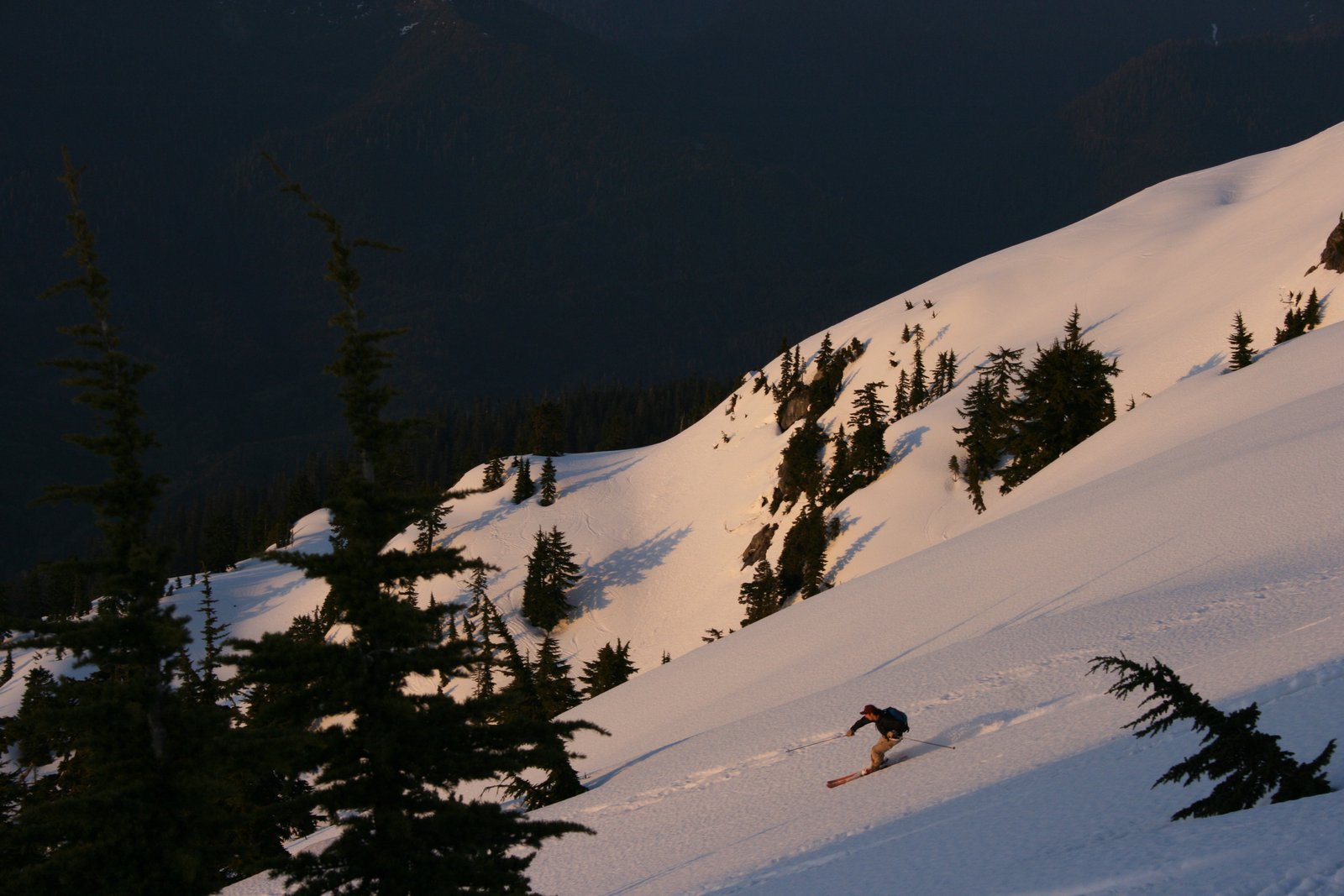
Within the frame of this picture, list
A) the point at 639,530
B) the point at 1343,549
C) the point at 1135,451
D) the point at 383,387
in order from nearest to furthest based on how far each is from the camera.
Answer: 1. the point at 383,387
2. the point at 1343,549
3. the point at 1135,451
4. the point at 639,530

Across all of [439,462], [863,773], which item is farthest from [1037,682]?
[439,462]

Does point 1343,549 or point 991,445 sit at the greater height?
point 991,445

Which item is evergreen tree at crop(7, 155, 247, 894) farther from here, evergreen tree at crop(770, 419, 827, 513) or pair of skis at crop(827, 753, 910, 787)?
evergreen tree at crop(770, 419, 827, 513)

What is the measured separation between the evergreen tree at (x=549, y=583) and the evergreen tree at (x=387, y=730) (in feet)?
185

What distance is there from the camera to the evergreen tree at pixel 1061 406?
42844 mm

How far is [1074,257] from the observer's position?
8150cm

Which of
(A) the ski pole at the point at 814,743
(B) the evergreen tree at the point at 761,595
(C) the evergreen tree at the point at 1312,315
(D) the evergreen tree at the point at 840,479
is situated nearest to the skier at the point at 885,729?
(A) the ski pole at the point at 814,743

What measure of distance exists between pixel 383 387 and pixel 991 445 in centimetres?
4086

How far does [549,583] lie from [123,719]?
57252 mm

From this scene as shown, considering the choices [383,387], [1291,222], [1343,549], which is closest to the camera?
[383,387]

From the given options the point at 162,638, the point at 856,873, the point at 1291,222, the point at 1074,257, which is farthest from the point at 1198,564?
the point at 1074,257

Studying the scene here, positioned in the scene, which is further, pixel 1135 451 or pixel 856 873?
Answer: pixel 1135 451

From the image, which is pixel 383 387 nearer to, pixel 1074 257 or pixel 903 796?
pixel 903 796

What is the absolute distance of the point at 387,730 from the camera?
33.6 feet
